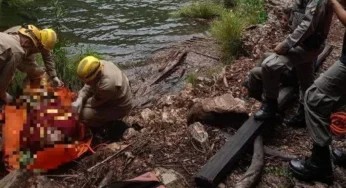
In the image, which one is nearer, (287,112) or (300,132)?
(300,132)

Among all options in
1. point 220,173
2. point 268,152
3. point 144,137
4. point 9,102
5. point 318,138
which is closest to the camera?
point 318,138

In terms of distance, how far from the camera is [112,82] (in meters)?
5.69

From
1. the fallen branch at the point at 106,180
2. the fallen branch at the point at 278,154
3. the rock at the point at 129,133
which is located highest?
the fallen branch at the point at 278,154

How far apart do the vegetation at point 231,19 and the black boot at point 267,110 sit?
12.2 ft

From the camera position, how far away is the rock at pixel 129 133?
5759 mm

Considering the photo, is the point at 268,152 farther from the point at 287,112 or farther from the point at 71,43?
the point at 71,43

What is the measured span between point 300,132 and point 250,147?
29.3 inches

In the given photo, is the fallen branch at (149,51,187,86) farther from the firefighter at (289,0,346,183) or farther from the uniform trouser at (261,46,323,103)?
the firefighter at (289,0,346,183)

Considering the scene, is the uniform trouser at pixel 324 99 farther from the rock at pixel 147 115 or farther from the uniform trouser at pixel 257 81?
the rock at pixel 147 115

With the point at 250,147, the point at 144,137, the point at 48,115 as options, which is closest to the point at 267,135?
the point at 250,147

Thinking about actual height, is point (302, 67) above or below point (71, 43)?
above

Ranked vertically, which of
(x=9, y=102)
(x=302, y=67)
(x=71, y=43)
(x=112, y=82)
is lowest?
(x=71, y=43)

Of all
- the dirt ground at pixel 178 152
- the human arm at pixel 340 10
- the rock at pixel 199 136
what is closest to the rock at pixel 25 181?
the dirt ground at pixel 178 152

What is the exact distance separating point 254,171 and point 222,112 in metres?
1.07
